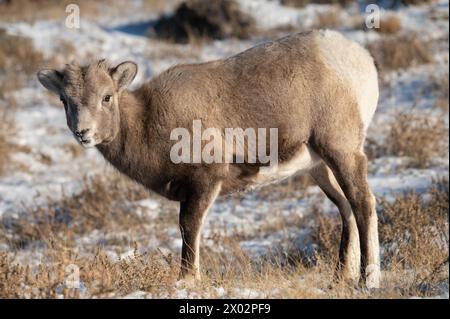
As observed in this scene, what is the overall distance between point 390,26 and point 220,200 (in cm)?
750

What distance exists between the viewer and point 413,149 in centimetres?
1065

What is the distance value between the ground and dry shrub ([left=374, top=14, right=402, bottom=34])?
0.05 metres

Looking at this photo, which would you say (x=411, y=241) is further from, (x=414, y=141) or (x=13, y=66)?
(x=13, y=66)

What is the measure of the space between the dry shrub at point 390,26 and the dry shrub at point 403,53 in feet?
2.52

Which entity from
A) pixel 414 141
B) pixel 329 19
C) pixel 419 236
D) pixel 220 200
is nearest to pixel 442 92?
pixel 414 141

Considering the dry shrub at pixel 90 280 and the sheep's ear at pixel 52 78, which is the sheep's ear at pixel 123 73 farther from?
the dry shrub at pixel 90 280

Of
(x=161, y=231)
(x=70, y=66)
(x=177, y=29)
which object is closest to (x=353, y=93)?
(x=70, y=66)

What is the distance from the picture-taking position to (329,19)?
1692 centimetres

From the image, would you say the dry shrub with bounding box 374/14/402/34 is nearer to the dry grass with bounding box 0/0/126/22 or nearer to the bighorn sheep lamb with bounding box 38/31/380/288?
the dry grass with bounding box 0/0/126/22
